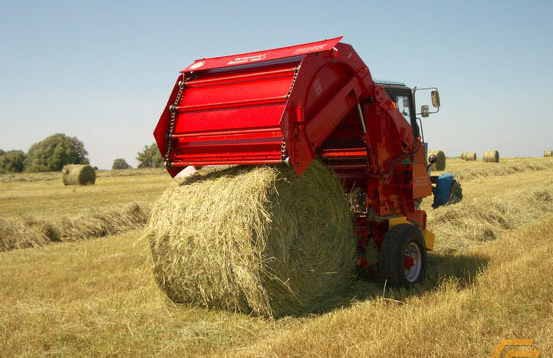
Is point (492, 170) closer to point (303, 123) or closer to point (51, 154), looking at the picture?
point (303, 123)

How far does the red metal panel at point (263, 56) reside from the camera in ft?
17.6

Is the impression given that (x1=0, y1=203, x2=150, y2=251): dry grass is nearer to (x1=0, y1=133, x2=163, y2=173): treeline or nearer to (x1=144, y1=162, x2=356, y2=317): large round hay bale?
(x1=144, y1=162, x2=356, y2=317): large round hay bale

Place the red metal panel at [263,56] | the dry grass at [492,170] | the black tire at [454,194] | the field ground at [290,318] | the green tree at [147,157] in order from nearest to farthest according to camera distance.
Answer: the field ground at [290,318] → the red metal panel at [263,56] → the black tire at [454,194] → the dry grass at [492,170] → the green tree at [147,157]

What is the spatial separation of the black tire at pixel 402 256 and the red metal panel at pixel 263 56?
7.50 feet

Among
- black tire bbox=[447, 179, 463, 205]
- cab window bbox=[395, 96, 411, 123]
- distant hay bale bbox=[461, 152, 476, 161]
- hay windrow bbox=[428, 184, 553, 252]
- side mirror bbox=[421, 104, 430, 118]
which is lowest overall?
hay windrow bbox=[428, 184, 553, 252]

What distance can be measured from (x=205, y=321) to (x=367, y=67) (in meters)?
3.44

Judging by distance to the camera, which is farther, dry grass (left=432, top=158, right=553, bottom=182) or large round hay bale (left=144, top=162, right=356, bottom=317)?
dry grass (left=432, top=158, right=553, bottom=182)

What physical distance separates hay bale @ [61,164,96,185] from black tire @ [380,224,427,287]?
22.5 metres

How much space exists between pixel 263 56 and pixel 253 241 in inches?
82.9

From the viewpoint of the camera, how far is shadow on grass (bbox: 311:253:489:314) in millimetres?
5387

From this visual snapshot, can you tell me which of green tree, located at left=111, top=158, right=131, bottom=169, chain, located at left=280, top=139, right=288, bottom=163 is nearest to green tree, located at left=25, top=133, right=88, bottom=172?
green tree, located at left=111, top=158, right=131, bottom=169

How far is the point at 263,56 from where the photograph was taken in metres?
5.59

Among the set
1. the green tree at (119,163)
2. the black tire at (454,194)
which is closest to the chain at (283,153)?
the black tire at (454,194)

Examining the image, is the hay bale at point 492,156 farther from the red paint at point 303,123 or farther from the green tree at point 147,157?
the green tree at point 147,157
